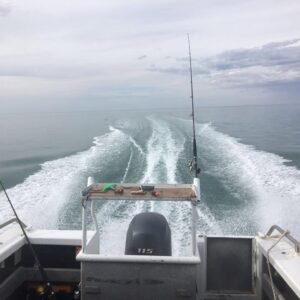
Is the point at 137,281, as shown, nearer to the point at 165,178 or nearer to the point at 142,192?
the point at 142,192

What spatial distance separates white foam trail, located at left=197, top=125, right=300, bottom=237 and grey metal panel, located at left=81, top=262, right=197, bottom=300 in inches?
237

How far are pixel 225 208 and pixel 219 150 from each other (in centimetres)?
783

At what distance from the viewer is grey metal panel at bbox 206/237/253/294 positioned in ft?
14.2

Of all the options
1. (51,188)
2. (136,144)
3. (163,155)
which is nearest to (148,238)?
(51,188)

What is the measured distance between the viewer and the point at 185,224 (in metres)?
9.01

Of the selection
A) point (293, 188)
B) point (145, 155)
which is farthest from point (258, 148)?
point (293, 188)

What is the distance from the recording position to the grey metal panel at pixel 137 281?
352cm

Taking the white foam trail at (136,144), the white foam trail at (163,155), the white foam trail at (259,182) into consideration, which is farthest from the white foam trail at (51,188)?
the white foam trail at (259,182)

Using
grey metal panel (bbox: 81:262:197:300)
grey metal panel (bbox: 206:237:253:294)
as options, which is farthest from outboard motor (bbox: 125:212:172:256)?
grey metal panel (bbox: 81:262:197:300)

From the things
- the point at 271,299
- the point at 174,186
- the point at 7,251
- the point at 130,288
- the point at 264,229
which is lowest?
the point at 264,229

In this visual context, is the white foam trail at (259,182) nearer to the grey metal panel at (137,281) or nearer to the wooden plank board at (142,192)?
the wooden plank board at (142,192)

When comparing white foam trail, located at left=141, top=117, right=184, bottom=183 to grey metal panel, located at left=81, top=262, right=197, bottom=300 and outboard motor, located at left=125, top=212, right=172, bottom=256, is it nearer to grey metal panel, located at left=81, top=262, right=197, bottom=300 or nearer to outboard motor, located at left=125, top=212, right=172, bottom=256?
outboard motor, located at left=125, top=212, right=172, bottom=256

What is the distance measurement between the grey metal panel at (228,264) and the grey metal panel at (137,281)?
0.87m

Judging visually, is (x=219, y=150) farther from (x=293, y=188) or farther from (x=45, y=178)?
(x=45, y=178)
